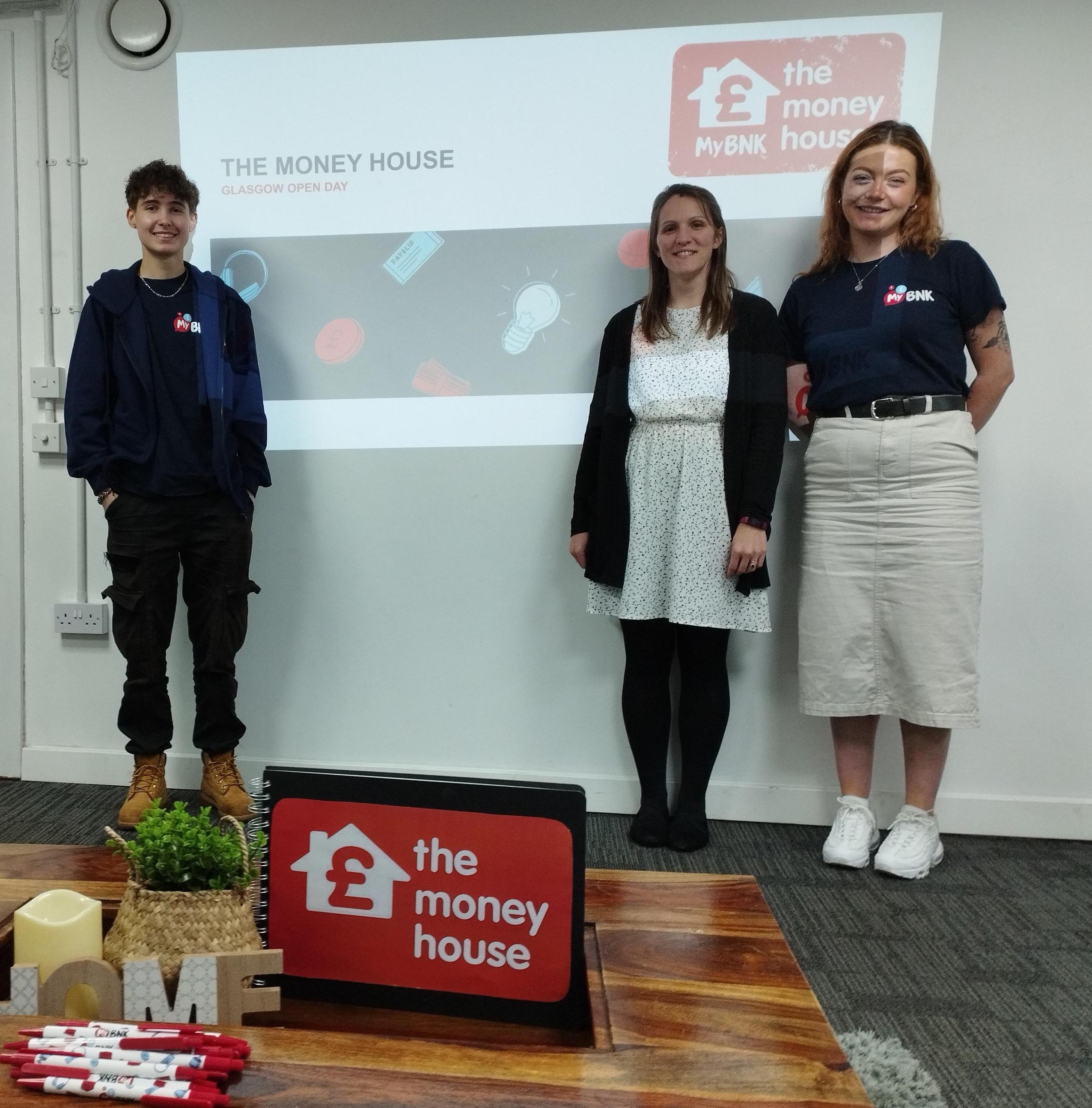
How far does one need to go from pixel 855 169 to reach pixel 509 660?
1414mm

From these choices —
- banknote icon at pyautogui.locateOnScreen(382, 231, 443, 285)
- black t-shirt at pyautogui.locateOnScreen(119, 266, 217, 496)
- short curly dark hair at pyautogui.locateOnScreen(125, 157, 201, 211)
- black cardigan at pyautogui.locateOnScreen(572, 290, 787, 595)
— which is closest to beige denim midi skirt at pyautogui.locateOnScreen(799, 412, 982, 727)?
black cardigan at pyautogui.locateOnScreen(572, 290, 787, 595)

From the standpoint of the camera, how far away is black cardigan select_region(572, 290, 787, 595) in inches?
77.7

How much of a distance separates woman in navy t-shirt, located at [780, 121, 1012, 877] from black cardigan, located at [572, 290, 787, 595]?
0.10 m

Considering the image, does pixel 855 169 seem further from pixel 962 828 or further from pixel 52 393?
pixel 52 393

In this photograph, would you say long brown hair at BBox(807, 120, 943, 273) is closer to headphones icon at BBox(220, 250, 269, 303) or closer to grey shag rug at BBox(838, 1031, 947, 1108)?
headphones icon at BBox(220, 250, 269, 303)

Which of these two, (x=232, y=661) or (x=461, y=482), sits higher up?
(x=461, y=482)

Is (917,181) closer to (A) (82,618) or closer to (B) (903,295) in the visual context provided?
(B) (903,295)

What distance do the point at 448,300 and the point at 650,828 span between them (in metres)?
1.41

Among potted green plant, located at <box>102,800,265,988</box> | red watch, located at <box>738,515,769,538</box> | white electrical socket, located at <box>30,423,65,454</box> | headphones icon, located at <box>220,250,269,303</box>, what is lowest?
potted green plant, located at <box>102,800,265,988</box>

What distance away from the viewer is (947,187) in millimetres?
2090

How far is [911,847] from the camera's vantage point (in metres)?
1.96

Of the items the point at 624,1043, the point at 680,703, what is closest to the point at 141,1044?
the point at 624,1043

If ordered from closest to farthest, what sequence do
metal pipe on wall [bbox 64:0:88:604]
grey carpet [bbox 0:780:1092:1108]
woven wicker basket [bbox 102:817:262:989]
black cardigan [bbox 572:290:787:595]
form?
woven wicker basket [bbox 102:817:262:989]
grey carpet [bbox 0:780:1092:1108]
black cardigan [bbox 572:290:787:595]
metal pipe on wall [bbox 64:0:88:604]

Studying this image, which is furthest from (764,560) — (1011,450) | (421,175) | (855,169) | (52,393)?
(52,393)
